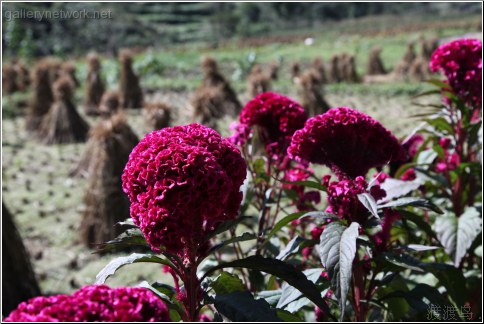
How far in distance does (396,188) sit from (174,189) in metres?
0.85

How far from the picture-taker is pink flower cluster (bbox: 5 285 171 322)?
75 cm

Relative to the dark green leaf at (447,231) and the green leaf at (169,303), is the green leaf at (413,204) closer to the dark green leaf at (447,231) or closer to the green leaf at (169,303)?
the green leaf at (169,303)

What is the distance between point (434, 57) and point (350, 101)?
9.73 meters

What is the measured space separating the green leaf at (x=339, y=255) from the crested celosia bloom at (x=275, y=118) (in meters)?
0.53

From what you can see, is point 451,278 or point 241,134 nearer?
point 451,278

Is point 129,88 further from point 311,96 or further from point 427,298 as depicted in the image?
point 427,298

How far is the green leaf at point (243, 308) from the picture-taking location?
0.99 m

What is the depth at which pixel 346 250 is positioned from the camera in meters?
1.21

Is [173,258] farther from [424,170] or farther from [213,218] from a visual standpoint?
[424,170]

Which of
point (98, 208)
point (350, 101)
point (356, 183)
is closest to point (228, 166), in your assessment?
point (356, 183)

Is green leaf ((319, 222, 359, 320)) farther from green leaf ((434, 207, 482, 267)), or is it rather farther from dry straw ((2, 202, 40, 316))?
dry straw ((2, 202, 40, 316))

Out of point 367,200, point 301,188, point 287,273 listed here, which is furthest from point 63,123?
point 287,273

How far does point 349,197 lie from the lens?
1338 mm

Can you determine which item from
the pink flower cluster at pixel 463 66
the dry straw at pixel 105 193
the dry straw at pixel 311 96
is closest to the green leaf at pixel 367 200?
the pink flower cluster at pixel 463 66
